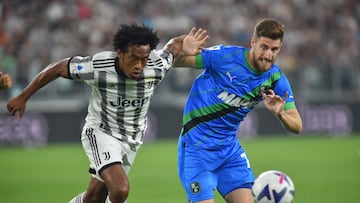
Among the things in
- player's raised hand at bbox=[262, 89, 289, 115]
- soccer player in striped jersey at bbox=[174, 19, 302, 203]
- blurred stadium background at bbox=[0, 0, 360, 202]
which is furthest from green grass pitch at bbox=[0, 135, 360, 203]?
player's raised hand at bbox=[262, 89, 289, 115]

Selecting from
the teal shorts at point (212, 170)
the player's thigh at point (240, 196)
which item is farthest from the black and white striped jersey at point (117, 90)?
the player's thigh at point (240, 196)

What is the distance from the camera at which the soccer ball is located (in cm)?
803

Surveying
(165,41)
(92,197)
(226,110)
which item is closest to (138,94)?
(226,110)

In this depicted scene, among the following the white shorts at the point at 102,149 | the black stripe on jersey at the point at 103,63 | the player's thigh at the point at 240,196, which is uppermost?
the black stripe on jersey at the point at 103,63

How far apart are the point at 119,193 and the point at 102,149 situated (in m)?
0.59

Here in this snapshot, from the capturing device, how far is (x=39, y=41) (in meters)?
18.9

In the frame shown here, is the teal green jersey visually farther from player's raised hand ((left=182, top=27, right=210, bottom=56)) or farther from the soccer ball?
the soccer ball

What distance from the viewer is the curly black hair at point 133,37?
22.3 feet

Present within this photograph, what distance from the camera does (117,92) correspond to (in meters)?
7.09

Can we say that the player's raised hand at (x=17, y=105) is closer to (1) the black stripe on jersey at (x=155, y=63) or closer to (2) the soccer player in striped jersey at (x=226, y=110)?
(1) the black stripe on jersey at (x=155, y=63)

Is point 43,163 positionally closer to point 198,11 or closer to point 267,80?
point 198,11

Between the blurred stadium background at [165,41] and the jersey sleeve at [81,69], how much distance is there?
10042 mm

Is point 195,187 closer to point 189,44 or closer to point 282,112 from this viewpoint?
point 282,112

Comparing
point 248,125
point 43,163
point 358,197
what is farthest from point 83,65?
point 248,125
